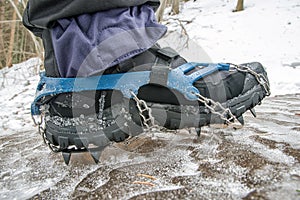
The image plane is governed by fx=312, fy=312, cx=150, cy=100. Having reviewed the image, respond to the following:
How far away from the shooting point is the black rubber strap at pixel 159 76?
77 centimetres

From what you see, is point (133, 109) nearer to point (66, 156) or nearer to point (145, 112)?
point (145, 112)

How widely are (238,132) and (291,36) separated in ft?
17.0

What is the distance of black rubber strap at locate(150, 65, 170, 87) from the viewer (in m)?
0.77

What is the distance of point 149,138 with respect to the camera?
97 cm

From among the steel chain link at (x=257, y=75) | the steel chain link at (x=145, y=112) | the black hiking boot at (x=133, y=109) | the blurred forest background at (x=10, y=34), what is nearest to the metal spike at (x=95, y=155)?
the black hiking boot at (x=133, y=109)

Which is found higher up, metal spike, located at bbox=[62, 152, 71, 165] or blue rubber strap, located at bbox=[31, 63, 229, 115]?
Answer: blue rubber strap, located at bbox=[31, 63, 229, 115]

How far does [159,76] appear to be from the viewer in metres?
0.77

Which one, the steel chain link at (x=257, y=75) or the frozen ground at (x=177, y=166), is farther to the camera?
the steel chain link at (x=257, y=75)

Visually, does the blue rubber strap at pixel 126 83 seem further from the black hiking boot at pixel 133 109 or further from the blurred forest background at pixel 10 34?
the blurred forest background at pixel 10 34

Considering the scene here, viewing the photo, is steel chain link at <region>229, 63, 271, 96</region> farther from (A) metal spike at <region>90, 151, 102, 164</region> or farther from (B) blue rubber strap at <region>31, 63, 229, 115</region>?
(A) metal spike at <region>90, 151, 102, 164</region>

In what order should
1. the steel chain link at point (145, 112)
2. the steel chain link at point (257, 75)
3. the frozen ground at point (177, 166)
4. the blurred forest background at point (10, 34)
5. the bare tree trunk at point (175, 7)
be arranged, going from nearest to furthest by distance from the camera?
1. the frozen ground at point (177, 166)
2. the steel chain link at point (145, 112)
3. the steel chain link at point (257, 75)
4. the blurred forest background at point (10, 34)
5. the bare tree trunk at point (175, 7)

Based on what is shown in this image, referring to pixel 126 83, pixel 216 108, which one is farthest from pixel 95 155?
pixel 216 108

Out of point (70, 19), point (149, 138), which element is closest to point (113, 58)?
point (70, 19)

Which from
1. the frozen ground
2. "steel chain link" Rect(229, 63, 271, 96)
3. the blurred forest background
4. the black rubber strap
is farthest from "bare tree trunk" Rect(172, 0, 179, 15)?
the black rubber strap
